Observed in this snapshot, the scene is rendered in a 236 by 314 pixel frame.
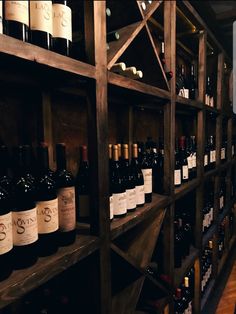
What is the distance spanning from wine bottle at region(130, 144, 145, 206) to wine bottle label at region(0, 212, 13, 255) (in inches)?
25.4

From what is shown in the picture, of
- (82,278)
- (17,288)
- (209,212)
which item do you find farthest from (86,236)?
(209,212)

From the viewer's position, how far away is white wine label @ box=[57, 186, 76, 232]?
77cm

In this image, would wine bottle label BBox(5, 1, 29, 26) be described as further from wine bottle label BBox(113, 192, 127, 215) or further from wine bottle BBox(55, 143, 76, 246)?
wine bottle label BBox(113, 192, 127, 215)

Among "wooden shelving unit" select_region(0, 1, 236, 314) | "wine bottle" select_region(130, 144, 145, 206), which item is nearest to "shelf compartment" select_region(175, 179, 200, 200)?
"wooden shelving unit" select_region(0, 1, 236, 314)

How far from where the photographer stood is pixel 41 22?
64 centimetres

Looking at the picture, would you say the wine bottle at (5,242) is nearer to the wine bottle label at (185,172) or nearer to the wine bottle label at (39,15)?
the wine bottle label at (39,15)

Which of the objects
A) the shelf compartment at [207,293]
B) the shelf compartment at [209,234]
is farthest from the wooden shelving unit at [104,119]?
the shelf compartment at [207,293]

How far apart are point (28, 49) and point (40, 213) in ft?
1.31

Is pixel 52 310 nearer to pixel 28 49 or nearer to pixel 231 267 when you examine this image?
pixel 28 49

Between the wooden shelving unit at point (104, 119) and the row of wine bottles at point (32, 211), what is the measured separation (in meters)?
0.04

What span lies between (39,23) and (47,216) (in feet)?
1.59

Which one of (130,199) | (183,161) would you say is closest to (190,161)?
(183,161)

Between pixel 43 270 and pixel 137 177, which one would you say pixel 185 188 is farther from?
pixel 43 270

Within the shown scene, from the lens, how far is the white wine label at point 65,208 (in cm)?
77
